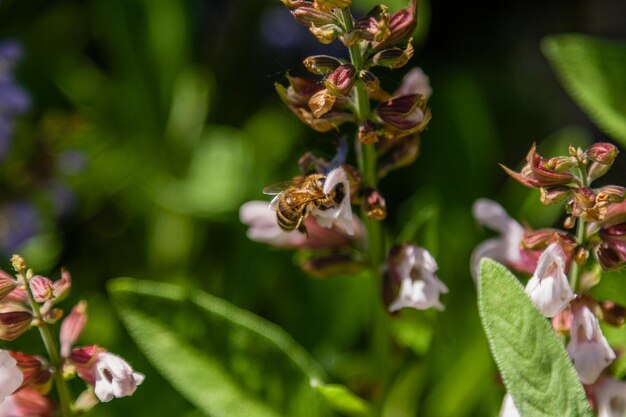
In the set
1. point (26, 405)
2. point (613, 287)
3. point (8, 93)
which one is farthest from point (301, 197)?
point (8, 93)

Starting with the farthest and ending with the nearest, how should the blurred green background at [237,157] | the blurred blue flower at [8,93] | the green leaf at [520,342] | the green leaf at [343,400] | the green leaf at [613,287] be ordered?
1. the blurred blue flower at [8,93]
2. the blurred green background at [237,157]
3. the green leaf at [613,287]
4. the green leaf at [343,400]
5. the green leaf at [520,342]

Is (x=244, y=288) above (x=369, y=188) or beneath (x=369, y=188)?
beneath

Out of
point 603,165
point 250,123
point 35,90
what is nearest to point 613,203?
point 603,165

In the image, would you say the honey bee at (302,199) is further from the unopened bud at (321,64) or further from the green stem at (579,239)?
the green stem at (579,239)

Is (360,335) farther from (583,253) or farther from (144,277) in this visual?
(583,253)

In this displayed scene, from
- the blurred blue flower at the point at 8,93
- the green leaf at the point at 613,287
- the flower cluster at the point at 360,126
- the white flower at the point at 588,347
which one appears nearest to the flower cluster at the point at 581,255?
the white flower at the point at 588,347

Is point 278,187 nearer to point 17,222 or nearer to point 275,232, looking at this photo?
point 275,232

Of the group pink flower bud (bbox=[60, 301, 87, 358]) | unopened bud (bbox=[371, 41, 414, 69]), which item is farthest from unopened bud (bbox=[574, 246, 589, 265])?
pink flower bud (bbox=[60, 301, 87, 358])
